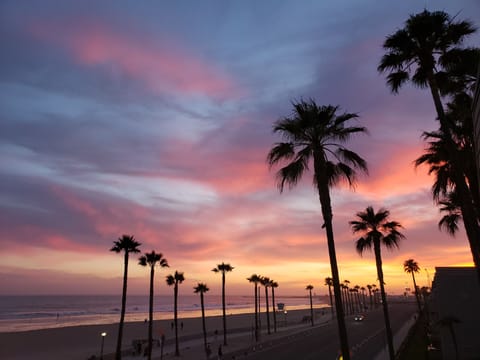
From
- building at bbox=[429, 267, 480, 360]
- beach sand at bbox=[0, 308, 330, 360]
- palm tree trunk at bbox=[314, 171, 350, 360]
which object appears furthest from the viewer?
beach sand at bbox=[0, 308, 330, 360]

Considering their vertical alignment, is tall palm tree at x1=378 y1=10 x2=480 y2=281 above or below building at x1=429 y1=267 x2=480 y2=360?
above

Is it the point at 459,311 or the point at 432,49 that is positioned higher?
the point at 432,49

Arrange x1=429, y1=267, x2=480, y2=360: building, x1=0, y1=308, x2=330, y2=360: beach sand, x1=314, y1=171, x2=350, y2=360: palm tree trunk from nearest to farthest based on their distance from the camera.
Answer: x1=314, y1=171, x2=350, y2=360: palm tree trunk < x1=429, y1=267, x2=480, y2=360: building < x1=0, y1=308, x2=330, y2=360: beach sand

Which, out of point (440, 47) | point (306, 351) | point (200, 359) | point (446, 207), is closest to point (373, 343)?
Result: point (306, 351)

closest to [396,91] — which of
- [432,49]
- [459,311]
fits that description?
[432,49]

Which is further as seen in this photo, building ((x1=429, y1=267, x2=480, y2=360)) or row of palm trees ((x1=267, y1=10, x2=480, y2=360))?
building ((x1=429, y1=267, x2=480, y2=360))

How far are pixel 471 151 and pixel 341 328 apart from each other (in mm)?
12662

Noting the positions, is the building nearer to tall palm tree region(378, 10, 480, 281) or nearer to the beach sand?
tall palm tree region(378, 10, 480, 281)

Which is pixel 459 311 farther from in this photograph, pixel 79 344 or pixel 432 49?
pixel 79 344

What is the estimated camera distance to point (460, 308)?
28844 mm

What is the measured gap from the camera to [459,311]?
28812mm

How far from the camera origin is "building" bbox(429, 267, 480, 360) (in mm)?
28156

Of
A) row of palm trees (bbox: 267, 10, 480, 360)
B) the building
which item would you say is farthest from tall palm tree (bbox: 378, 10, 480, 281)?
the building

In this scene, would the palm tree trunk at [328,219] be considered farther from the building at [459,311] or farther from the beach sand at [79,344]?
the beach sand at [79,344]
